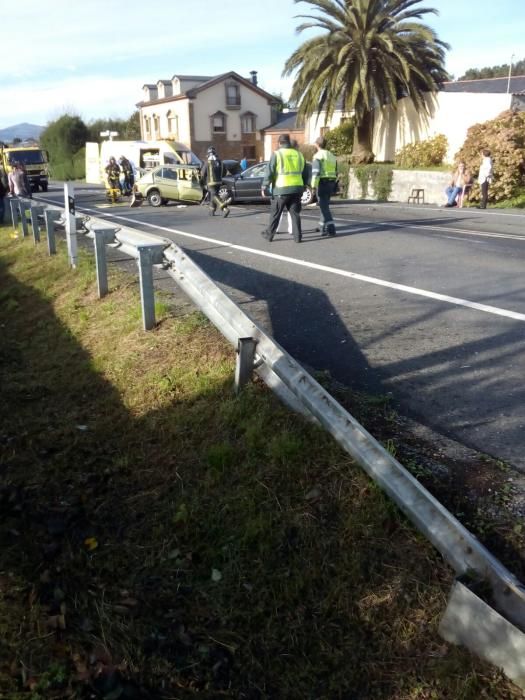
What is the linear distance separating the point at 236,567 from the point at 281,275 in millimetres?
5477

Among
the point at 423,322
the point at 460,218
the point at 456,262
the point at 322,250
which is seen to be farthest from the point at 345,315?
the point at 460,218

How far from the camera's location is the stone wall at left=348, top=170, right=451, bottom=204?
24.3m

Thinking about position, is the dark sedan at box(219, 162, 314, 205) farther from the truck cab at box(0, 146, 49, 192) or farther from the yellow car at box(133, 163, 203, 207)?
the truck cab at box(0, 146, 49, 192)

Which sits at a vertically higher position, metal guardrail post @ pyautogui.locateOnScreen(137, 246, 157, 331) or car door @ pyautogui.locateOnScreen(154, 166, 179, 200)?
car door @ pyautogui.locateOnScreen(154, 166, 179, 200)

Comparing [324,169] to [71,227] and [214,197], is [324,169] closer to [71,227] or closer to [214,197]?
[71,227]

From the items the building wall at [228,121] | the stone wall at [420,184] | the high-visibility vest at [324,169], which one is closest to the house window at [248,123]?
the building wall at [228,121]

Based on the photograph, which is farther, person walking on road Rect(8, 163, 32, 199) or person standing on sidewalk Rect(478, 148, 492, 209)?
person standing on sidewalk Rect(478, 148, 492, 209)

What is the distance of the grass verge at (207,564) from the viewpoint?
2.29 m

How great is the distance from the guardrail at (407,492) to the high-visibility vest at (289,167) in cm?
584

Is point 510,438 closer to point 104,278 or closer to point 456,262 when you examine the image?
point 104,278

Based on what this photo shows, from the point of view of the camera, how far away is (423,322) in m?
5.62

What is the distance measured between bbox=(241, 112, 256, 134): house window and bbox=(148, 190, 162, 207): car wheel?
1686 inches

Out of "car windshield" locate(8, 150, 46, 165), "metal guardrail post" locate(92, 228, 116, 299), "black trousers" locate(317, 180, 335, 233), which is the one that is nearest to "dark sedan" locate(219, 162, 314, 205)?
"black trousers" locate(317, 180, 335, 233)

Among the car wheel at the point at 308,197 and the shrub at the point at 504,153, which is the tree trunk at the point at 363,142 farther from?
the car wheel at the point at 308,197
